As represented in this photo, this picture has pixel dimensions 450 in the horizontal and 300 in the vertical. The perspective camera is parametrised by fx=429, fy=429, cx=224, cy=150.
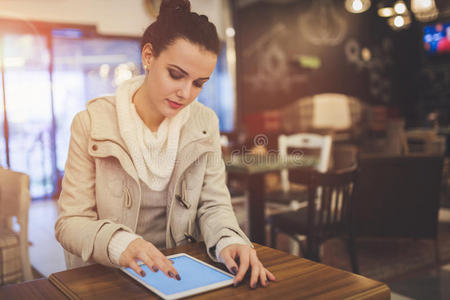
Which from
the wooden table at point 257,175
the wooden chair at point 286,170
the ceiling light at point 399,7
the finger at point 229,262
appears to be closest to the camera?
the finger at point 229,262

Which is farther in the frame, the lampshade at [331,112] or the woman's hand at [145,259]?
the lampshade at [331,112]

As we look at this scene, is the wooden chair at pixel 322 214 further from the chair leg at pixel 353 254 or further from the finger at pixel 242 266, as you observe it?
the finger at pixel 242 266

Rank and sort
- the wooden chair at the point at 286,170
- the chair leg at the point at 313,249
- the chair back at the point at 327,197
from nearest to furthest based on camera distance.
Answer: the chair back at the point at 327,197 < the chair leg at the point at 313,249 < the wooden chair at the point at 286,170

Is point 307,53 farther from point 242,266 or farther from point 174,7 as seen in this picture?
point 242,266

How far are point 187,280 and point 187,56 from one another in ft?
2.00

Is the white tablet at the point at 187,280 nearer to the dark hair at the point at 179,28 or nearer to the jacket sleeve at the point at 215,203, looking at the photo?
the jacket sleeve at the point at 215,203

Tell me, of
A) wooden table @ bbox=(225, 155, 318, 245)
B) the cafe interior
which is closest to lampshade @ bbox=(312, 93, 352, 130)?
the cafe interior

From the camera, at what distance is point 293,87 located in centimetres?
828

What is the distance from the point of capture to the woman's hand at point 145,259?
0.90 meters

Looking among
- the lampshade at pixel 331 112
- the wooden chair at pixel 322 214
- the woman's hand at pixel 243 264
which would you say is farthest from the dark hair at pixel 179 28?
the lampshade at pixel 331 112

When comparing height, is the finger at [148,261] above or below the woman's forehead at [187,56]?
below

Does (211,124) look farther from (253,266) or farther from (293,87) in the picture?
(293,87)

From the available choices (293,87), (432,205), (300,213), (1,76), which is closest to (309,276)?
(300,213)

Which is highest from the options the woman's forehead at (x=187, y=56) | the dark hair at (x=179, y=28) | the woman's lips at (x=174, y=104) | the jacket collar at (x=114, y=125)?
the dark hair at (x=179, y=28)
